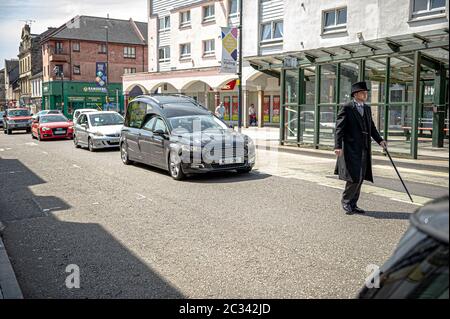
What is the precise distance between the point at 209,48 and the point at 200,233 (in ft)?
115

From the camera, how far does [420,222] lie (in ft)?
6.20

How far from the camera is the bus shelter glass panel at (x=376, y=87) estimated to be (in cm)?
1600

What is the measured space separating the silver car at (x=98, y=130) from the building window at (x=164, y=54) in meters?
26.4

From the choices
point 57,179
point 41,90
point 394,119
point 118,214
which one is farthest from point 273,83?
point 41,90

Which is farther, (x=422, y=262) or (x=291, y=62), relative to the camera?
(x=291, y=62)

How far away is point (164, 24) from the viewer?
149ft

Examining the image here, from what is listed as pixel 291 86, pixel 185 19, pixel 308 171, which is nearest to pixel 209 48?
pixel 185 19

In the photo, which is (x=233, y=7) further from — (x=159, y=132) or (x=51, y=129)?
(x=159, y=132)

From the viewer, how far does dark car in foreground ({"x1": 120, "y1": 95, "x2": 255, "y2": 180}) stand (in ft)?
34.7

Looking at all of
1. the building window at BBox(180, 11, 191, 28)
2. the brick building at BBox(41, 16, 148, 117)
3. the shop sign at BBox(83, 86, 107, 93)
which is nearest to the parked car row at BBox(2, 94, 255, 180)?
the building window at BBox(180, 11, 191, 28)

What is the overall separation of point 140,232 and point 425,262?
16.4 ft

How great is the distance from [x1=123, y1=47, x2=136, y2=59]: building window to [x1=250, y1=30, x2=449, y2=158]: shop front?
55.8 m

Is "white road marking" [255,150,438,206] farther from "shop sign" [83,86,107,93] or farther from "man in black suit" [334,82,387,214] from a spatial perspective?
"shop sign" [83,86,107,93]
